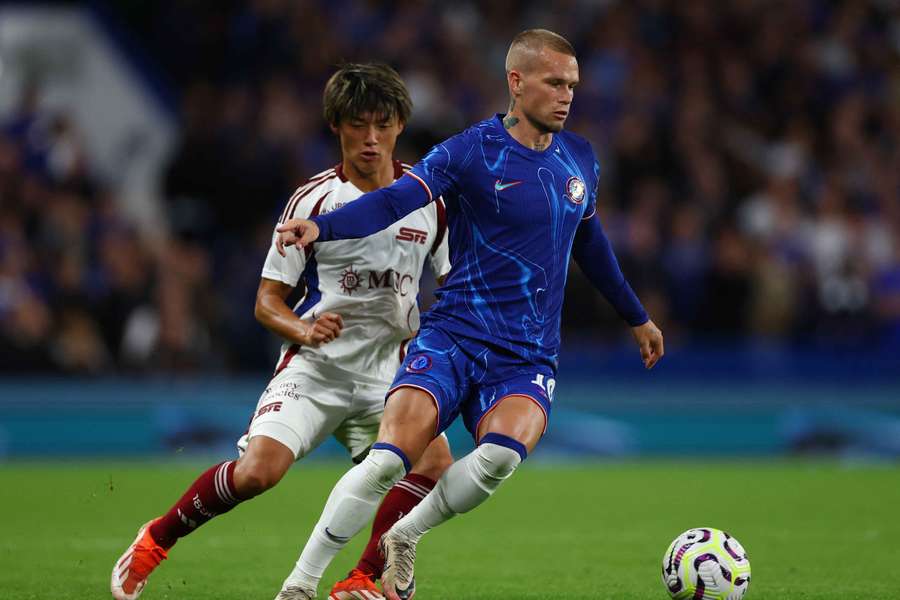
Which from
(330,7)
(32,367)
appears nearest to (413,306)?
(32,367)

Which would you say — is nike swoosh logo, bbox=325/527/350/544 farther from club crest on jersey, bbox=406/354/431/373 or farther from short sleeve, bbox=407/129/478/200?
short sleeve, bbox=407/129/478/200

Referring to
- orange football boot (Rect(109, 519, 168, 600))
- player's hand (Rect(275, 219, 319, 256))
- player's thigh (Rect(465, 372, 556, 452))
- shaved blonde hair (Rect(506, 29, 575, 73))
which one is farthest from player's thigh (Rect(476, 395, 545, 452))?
orange football boot (Rect(109, 519, 168, 600))

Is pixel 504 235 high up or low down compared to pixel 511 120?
down

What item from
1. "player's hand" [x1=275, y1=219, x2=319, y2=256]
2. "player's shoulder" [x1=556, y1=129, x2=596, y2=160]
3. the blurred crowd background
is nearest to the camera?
"player's hand" [x1=275, y1=219, x2=319, y2=256]

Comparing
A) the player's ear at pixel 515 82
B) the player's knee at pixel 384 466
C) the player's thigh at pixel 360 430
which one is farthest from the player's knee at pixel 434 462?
the player's ear at pixel 515 82

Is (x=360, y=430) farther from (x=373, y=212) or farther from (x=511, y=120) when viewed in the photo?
(x=511, y=120)

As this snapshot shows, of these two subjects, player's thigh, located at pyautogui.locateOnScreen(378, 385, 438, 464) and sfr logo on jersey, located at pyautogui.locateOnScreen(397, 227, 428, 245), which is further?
sfr logo on jersey, located at pyautogui.locateOnScreen(397, 227, 428, 245)

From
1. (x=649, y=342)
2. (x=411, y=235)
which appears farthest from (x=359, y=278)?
(x=649, y=342)

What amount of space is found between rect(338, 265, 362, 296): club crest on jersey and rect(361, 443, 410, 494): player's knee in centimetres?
101

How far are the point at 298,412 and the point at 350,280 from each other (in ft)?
2.15

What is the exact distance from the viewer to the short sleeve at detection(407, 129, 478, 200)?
19.0 ft

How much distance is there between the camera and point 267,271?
20.7 feet

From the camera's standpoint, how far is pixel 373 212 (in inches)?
222

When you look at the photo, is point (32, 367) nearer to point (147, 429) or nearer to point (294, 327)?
point (147, 429)
